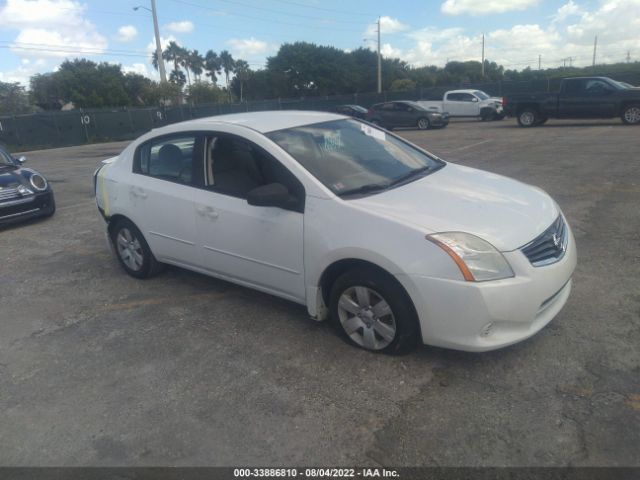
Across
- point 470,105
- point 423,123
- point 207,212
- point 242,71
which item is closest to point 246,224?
point 207,212

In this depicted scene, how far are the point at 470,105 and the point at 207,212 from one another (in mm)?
26133

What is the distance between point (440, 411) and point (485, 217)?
1.24 meters

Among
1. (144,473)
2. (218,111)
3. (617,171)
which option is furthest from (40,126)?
(144,473)

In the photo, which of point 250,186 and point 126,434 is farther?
point 250,186

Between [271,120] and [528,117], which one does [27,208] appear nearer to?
[271,120]

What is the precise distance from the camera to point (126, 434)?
284 cm

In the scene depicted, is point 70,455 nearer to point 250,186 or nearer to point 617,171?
point 250,186

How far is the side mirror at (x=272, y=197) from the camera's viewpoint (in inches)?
137

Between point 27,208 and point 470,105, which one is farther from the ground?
point 470,105

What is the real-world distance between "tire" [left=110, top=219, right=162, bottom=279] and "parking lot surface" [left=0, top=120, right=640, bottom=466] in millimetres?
153

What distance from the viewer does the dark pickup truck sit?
17.5 metres

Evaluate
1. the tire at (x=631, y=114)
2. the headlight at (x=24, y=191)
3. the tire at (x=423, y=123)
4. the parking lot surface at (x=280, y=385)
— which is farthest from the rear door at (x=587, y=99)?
the headlight at (x=24, y=191)

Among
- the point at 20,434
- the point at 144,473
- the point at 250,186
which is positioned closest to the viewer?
the point at 144,473

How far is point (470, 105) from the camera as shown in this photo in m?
27.6
